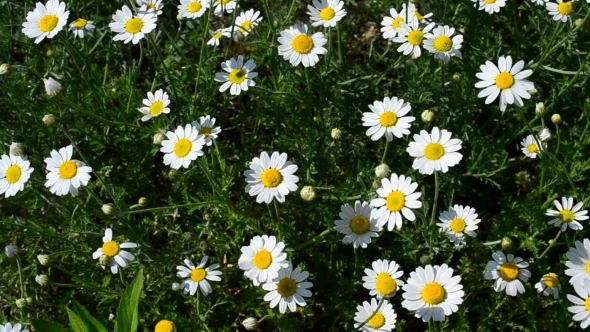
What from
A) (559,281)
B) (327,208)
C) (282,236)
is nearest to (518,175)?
(559,281)

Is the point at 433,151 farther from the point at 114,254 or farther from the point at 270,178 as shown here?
the point at 114,254

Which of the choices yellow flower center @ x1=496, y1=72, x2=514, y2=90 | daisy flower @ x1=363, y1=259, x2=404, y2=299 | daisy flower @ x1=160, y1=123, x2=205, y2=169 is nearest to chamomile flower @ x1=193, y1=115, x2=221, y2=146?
daisy flower @ x1=160, y1=123, x2=205, y2=169

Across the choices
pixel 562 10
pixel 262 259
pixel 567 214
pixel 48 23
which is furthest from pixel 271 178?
pixel 562 10

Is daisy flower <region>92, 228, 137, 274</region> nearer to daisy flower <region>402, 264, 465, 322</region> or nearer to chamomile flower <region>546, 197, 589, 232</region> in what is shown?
daisy flower <region>402, 264, 465, 322</region>

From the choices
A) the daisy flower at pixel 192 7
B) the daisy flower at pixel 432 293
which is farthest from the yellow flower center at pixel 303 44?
the daisy flower at pixel 432 293

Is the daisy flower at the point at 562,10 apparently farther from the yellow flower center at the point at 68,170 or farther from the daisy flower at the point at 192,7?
the yellow flower center at the point at 68,170
